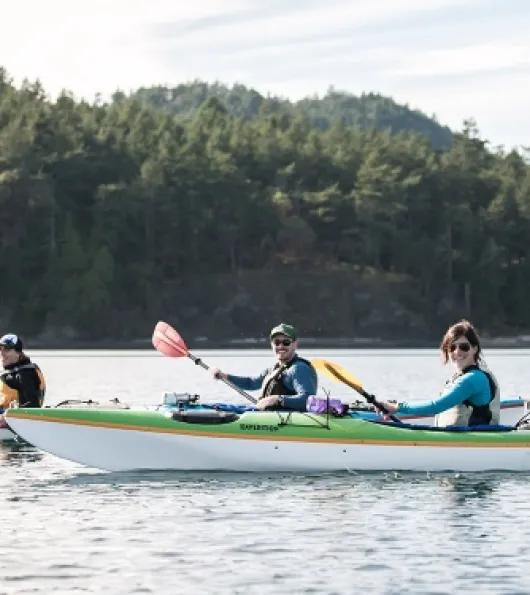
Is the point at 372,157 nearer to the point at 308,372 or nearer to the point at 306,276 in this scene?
the point at 306,276

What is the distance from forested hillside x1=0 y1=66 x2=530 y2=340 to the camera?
98.4 meters

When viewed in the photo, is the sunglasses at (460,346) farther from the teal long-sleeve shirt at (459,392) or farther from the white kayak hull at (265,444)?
the white kayak hull at (265,444)

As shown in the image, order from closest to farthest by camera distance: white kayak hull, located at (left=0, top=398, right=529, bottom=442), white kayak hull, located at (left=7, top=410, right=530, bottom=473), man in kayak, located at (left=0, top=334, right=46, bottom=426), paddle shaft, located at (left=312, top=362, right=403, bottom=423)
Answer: paddle shaft, located at (left=312, top=362, right=403, bottom=423) → white kayak hull, located at (left=7, top=410, right=530, bottom=473) → white kayak hull, located at (left=0, top=398, right=529, bottom=442) → man in kayak, located at (left=0, top=334, right=46, bottom=426)

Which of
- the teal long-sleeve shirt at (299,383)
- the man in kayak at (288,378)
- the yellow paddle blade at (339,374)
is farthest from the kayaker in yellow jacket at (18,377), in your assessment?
the yellow paddle blade at (339,374)

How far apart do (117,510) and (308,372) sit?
130 inches

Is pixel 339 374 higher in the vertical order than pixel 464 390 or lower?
higher

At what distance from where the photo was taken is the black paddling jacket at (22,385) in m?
19.9

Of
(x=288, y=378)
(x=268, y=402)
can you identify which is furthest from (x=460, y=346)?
(x=268, y=402)

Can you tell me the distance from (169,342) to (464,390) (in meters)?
5.17

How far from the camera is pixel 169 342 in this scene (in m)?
21.1

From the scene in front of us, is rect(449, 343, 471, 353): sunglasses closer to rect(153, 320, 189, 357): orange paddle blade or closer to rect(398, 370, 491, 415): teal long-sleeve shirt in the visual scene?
rect(398, 370, 491, 415): teal long-sleeve shirt

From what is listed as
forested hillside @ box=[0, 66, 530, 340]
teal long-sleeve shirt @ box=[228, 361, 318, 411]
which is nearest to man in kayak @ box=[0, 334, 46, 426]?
teal long-sleeve shirt @ box=[228, 361, 318, 411]

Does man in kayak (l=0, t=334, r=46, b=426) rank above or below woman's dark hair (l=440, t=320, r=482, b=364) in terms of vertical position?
below

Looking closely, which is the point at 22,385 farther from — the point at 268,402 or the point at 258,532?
the point at 258,532
